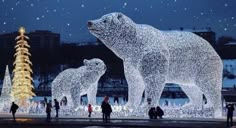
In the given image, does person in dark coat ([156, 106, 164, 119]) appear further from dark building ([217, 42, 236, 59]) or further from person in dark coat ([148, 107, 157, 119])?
dark building ([217, 42, 236, 59])

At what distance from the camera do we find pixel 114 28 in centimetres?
2345

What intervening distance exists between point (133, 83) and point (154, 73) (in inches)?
51.8

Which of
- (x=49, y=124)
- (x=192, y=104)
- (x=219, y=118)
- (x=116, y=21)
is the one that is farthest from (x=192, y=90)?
(x=49, y=124)

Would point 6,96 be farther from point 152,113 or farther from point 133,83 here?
point 152,113

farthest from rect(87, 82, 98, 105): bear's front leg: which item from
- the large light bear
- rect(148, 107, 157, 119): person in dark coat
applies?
rect(148, 107, 157, 119): person in dark coat

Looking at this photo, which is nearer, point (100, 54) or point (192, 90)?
point (192, 90)

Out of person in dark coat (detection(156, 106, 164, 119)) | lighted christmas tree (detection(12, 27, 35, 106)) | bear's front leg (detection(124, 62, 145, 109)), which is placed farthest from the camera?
lighted christmas tree (detection(12, 27, 35, 106))

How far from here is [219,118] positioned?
23.5 meters

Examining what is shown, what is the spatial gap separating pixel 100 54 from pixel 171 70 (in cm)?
3935

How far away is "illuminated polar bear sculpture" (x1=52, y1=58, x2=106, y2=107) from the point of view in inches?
1005

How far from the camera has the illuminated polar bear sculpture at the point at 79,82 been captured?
1005 inches

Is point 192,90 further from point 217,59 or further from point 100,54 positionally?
point 100,54

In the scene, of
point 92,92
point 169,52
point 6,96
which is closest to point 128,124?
point 169,52

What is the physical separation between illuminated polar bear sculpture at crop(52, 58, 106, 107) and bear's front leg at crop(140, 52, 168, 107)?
145 inches
